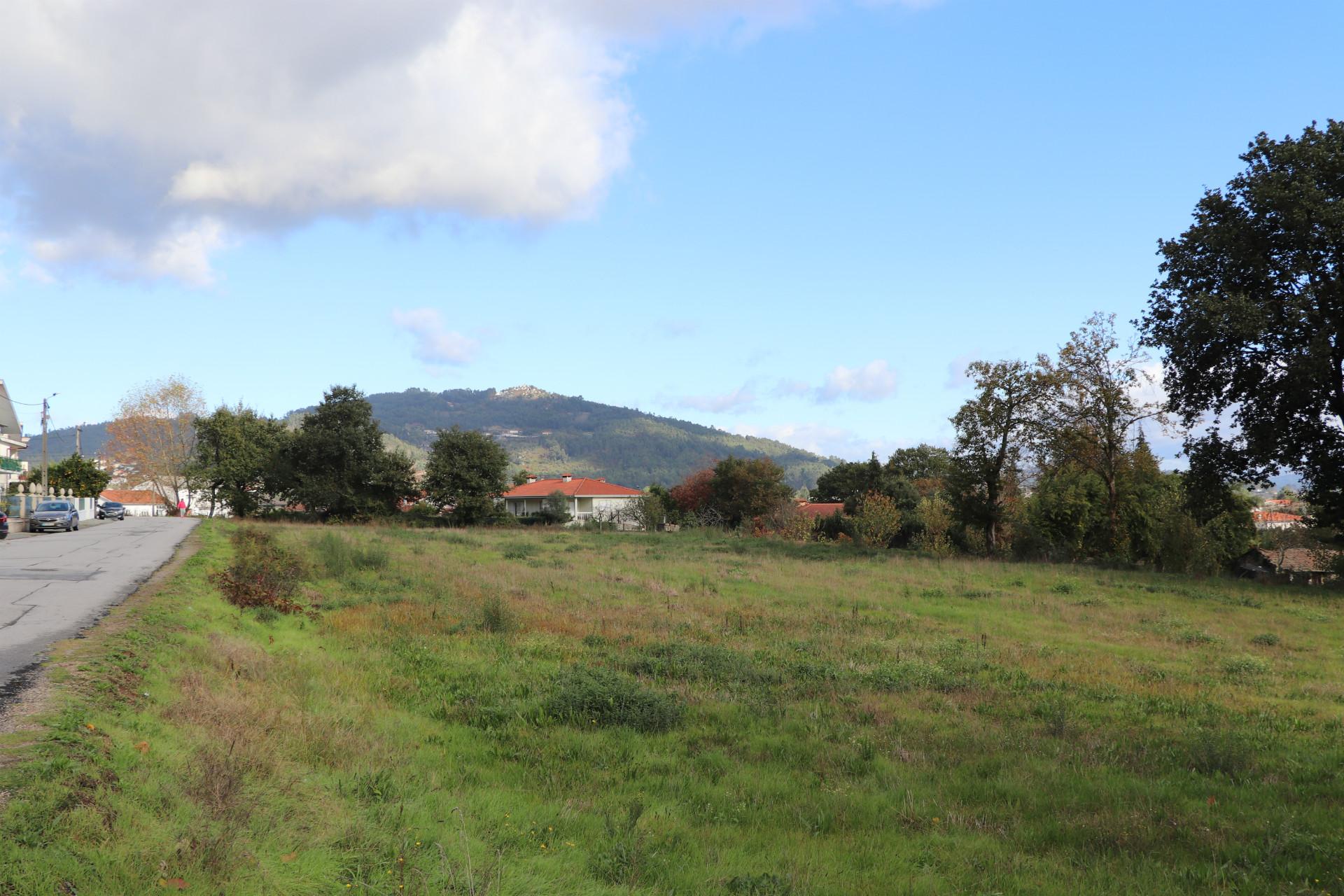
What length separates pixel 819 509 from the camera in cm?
8806

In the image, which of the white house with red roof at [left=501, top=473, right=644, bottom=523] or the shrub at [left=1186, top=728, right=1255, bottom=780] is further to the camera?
the white house with red roof at [left=501, top=473, right=644, bottom=523]

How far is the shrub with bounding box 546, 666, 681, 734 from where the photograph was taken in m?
9.59

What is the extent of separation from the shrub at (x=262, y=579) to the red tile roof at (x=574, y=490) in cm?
8758

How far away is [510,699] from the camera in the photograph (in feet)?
33.8

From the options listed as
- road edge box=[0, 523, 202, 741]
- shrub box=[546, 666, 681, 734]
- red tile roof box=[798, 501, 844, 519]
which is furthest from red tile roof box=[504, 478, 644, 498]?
shrub box=[546, 666, 681, 734]

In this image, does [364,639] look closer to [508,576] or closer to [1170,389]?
[508,576]

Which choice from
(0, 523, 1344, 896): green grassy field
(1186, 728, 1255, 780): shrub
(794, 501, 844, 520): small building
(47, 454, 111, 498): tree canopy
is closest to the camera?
(0, 523, 1344, 896): green grassy field

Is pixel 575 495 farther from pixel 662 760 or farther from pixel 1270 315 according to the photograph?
pixel 662 760

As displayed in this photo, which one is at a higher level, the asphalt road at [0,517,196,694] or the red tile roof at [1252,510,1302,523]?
the red tile roof at [1252,510,1302,523]

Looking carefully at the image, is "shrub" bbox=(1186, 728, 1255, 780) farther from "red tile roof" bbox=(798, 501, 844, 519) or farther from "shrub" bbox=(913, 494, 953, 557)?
"red tile roof" bbox=(798, 501, 844, 519)

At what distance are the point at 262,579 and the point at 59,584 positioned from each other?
3.56 metres

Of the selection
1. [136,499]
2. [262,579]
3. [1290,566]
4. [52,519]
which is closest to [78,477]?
[52,519]

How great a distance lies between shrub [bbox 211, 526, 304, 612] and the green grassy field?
0.73 metres

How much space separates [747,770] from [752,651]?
590cm
